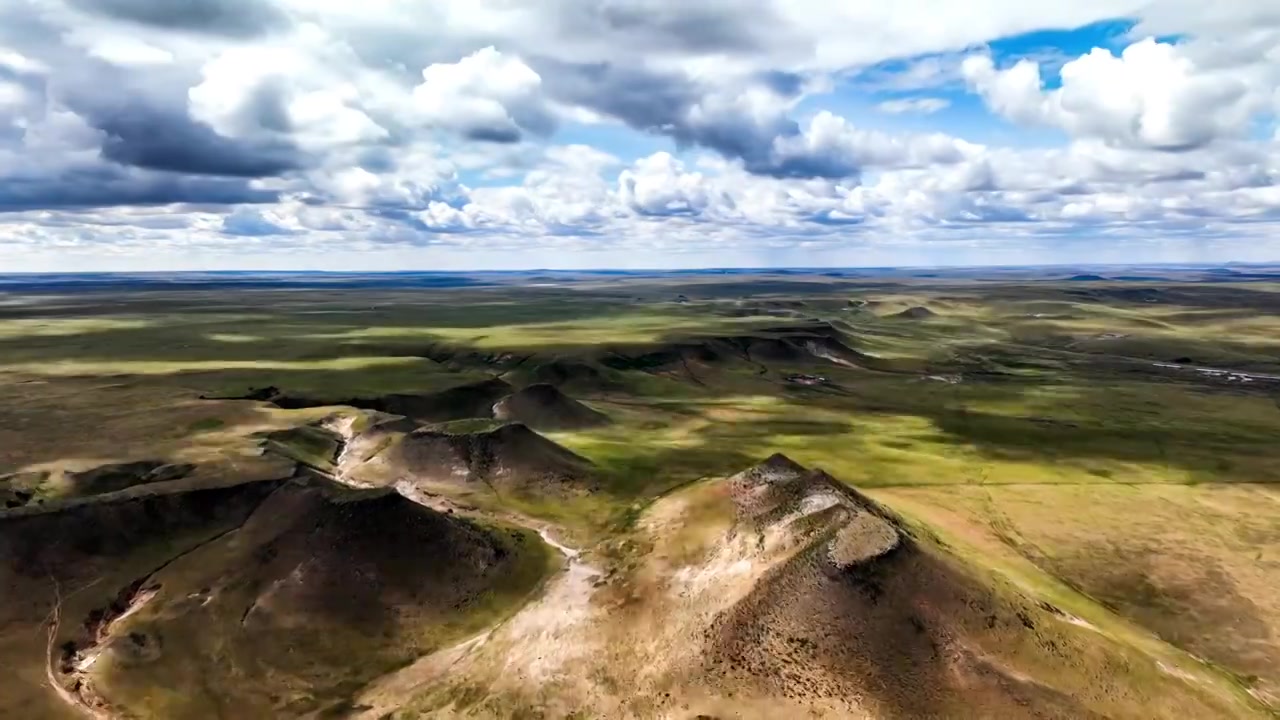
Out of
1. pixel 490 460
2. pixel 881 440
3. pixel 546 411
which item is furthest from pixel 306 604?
pixel 881 440

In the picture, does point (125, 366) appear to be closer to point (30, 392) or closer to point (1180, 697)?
point (30, 392)

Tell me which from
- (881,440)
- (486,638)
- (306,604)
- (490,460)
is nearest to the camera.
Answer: (486,638)

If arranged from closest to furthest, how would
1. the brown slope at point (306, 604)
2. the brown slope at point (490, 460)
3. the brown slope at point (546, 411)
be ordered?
the brown slope at point (306, 604) < the brown slope at point (490, 460) < the brown slope at point (546, 411)

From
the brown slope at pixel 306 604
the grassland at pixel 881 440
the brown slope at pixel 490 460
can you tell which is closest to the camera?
the brown slope at pixel 306 604

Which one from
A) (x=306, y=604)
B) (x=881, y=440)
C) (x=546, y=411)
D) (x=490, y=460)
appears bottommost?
(x=881, y=440)

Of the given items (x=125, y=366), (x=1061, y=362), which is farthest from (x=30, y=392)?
(x=1061, y=362)

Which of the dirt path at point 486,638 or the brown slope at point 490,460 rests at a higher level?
the brown slope at point 490,460

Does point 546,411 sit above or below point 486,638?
above

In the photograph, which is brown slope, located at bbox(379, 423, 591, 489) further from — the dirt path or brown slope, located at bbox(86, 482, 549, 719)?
the dirt path

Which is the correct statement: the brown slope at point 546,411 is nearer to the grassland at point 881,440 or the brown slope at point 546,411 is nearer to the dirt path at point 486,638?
the grassland at point 881,440

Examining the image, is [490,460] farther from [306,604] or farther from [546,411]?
[546,411]

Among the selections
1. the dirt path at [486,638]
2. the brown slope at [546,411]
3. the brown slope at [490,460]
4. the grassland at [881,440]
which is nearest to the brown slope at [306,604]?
the dirt path at [486,638]
